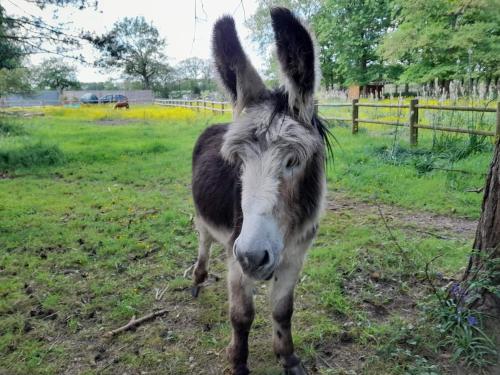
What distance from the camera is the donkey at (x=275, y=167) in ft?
5.12

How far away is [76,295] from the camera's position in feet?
11.2

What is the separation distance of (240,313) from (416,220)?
11.6 ft

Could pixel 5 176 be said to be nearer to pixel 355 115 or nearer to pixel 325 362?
pixel 325 362

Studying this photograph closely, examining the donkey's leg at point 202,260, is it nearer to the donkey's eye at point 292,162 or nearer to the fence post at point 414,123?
the donkey's eye at point 292,162

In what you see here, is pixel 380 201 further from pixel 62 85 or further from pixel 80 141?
pixel 62 85

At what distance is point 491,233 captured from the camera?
7.87ft

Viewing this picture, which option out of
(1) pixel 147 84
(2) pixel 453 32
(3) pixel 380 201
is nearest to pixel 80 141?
(3) pixel 380 201

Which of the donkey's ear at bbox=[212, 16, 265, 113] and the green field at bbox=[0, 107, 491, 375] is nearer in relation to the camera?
the donkey's ear at bbox=[212, 16, 265, 113]

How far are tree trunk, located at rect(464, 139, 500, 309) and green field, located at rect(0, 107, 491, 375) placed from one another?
1.69 feet

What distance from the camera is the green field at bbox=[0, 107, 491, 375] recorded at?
257 centimetres

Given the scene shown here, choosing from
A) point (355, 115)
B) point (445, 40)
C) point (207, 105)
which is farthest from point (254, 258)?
point (207, 105)

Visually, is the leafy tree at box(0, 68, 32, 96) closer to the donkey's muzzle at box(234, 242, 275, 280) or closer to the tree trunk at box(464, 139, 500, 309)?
the donkey's muzzle at box(234, 242, 275, 280)

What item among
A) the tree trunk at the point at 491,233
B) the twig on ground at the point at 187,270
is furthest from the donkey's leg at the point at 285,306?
the twig on ground at the point at 187,270

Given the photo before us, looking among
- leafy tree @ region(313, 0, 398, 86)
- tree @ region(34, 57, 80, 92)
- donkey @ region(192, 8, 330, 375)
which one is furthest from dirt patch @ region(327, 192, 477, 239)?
tree @ region(34, 57, 80, 92)
